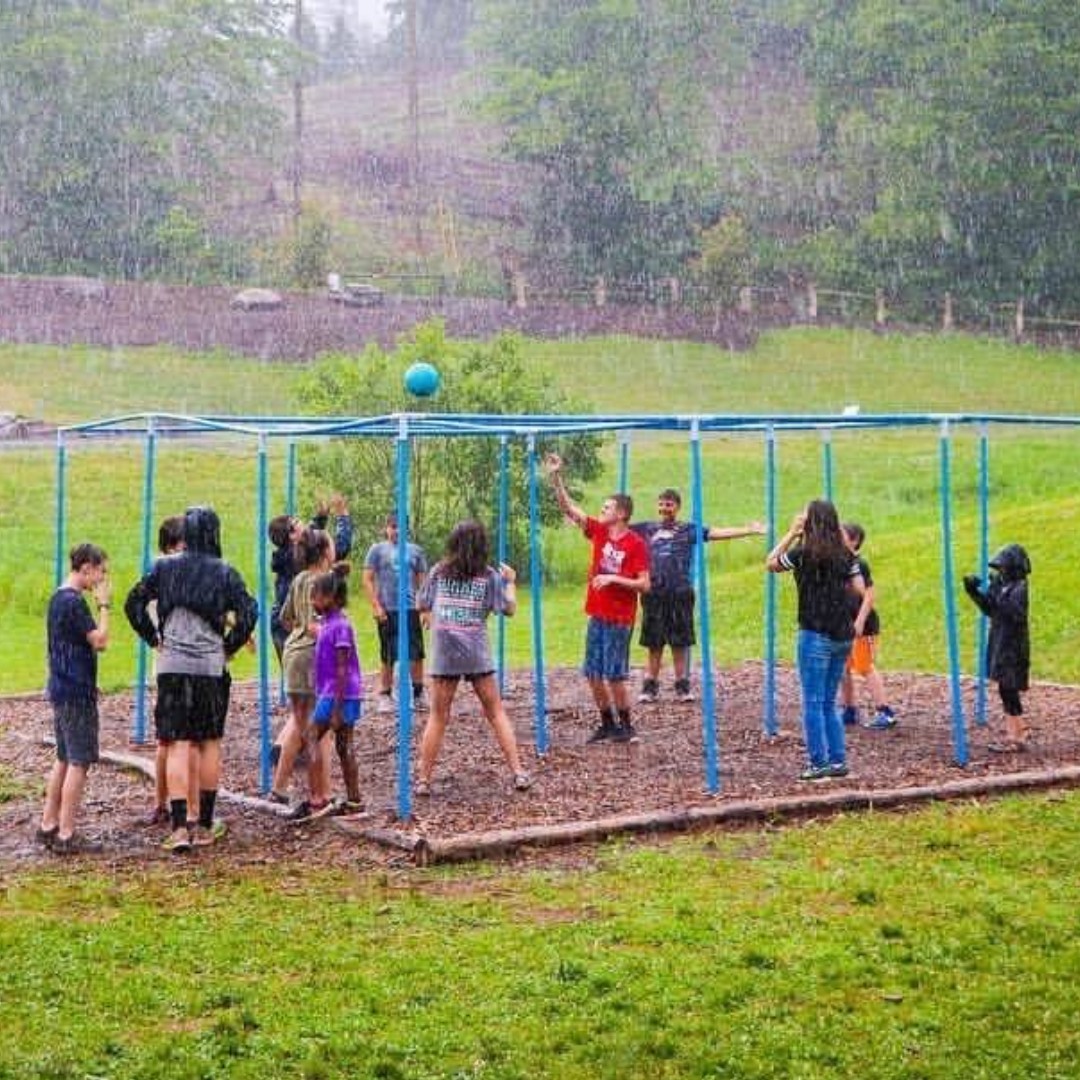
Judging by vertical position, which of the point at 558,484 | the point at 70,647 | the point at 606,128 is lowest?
the point at 70,647

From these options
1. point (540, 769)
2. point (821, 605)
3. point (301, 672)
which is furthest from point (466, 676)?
point (821, 605)

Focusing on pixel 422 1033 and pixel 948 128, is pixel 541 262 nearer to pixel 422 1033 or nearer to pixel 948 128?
pixel 948 128

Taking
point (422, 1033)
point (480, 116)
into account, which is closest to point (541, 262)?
point (480, 116)

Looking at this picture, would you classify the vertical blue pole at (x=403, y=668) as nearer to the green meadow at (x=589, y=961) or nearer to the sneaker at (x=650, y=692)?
the green meadow at (x=589, y=961)

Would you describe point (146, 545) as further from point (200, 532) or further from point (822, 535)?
point (822, 535)

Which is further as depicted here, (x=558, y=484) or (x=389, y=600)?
(x=389, y=600)

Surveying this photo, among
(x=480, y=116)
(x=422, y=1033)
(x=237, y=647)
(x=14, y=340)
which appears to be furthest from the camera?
(x=480, y=116)

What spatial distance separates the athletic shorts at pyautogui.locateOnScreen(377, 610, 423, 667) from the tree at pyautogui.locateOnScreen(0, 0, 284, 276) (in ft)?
134

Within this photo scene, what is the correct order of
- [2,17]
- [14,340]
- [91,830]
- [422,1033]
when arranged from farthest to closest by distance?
[2,17], [14,340], [91,830], [422,1033]

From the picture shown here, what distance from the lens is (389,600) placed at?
48.2ft

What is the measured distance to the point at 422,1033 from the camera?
23.1ft

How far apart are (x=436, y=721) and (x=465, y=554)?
3.25 feet

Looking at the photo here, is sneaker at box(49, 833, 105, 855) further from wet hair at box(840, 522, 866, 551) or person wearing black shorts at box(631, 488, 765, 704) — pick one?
person wearing black shorts at box(631, 488, 765, 704)

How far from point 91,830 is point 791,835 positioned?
3.94 m
